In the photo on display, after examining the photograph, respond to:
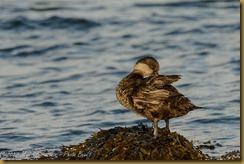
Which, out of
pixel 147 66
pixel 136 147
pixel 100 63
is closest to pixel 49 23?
pixel 100 63

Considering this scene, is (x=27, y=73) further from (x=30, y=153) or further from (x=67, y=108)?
(x=30, y=153)

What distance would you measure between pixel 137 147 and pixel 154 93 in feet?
2.01

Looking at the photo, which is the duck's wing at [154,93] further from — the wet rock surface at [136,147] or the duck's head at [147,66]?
the wet rock surface at [136,147]

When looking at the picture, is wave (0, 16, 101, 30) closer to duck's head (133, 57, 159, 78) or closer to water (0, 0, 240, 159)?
water (0, 0, 240, 159)

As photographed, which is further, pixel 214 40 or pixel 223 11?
pixel 223 11

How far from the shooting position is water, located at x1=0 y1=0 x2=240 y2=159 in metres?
10.6

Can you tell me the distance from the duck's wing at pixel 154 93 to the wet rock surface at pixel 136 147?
44cm

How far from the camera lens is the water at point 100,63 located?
1060cm

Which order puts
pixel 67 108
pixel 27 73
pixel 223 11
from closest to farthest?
pixel 67 108
pixel 27 73
pixel 223 11

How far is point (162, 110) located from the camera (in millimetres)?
7750

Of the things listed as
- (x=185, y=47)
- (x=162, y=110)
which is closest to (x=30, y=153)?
(x=162, y=110)

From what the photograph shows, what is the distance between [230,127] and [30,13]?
11.5 m

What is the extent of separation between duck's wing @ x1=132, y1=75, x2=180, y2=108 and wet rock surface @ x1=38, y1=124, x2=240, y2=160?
439 millimetres

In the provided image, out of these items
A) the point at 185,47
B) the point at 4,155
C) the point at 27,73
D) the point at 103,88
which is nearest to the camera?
the point at 4,155
